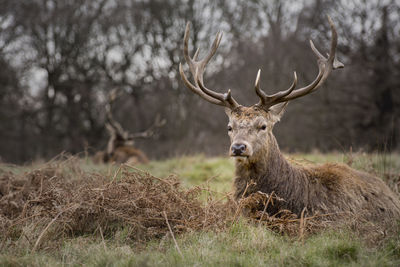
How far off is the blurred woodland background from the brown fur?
9446 millimetres

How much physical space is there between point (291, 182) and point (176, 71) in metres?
12.6

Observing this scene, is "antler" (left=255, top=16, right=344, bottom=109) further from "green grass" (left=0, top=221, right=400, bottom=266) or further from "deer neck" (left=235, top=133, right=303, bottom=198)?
"green grass" (left=0, top=221, right=400, bottom=266)

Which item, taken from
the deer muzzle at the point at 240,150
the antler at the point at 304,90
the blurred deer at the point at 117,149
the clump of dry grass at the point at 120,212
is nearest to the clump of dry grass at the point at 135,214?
the clump of dry grass at the point at 120,212

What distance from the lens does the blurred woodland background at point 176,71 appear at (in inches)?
576

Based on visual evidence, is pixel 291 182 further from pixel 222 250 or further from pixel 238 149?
pixel 222 250

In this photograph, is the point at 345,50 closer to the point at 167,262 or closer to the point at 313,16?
the point at 313,16

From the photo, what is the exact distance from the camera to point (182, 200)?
405 centimetres

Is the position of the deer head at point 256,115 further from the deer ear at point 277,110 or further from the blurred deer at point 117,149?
the blurred deer at point 117,149

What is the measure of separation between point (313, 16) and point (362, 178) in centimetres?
1184

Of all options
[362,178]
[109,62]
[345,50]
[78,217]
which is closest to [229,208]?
[78,217]

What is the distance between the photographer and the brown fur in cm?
425

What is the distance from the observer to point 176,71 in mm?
16359

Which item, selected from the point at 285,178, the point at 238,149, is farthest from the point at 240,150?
the point at 285,178

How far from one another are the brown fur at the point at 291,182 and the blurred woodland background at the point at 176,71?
945 cm
